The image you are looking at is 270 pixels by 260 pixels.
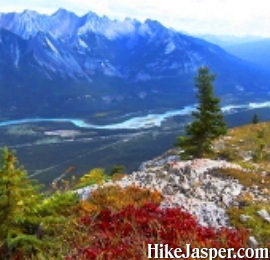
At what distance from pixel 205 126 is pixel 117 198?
78.9ft

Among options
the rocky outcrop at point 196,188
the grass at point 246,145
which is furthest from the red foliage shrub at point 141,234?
the grass at point 246,145

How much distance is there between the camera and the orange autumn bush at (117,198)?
1433 cm

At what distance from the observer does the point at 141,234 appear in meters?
12.1

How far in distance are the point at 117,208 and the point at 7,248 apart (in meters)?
3.50

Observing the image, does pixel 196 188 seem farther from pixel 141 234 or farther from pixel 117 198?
pixel 141 234

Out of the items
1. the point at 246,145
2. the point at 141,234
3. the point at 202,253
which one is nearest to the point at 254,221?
the point at 202,253

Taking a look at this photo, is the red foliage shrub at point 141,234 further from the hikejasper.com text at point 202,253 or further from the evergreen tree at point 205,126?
the evergreen tree at point 205,126

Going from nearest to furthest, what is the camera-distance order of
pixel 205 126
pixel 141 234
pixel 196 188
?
pixel 141 234, pixel 196 188, pixel 205 126

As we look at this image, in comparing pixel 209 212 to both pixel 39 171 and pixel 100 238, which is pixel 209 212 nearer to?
pixel 100 238

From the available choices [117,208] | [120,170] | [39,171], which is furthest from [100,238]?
[39,171]

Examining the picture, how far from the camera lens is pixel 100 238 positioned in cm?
1188

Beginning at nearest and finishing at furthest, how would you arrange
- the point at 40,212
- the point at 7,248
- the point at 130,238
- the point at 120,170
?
the point at 130,238
the point at 7,248
the point at 40,212
the point at 120,170

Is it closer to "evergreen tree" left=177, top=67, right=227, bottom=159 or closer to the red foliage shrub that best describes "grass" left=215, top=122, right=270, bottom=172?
"evergreen tree" left=177, top=67, right=227, bottom=159

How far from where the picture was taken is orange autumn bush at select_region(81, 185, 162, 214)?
1433cm
